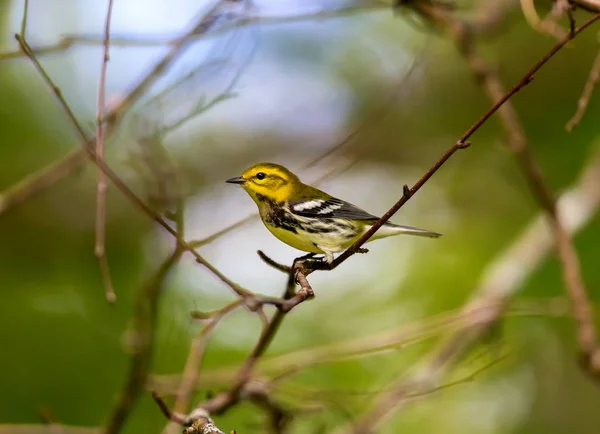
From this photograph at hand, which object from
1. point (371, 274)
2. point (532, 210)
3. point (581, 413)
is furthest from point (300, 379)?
point (581, 413)

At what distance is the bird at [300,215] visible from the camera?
5.30 ft

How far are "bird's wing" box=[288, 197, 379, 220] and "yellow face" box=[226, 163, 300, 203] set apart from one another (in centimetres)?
4

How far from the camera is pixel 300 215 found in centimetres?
171

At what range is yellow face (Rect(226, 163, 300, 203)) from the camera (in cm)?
166

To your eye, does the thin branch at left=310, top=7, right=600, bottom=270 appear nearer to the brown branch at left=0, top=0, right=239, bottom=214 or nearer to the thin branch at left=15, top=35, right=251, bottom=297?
the thin branch at left=15, top=35, right=251, bottom=297

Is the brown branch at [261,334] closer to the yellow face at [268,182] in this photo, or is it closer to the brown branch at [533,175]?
the yellow face at [268,182]

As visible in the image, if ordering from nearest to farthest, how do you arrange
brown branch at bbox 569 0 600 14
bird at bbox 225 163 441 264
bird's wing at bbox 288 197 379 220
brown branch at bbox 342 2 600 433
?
brown branch at bbox 569 0 600 14
bird at bbox 225 163 441 264
bird's wing at bbox 288 197 379 220
brown branch at bbox 342 2 600 433

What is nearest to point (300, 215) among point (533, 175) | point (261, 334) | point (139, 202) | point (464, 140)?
point (261, 334)

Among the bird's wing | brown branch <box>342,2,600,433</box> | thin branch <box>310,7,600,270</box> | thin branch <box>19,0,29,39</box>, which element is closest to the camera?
thin branch <box>310,7,600,270</box>

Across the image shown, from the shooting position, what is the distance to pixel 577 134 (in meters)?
3.11

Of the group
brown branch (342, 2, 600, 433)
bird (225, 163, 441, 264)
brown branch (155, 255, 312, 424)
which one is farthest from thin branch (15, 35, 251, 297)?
brown branch (342, 2, 600, 433)

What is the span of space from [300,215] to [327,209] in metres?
0.10

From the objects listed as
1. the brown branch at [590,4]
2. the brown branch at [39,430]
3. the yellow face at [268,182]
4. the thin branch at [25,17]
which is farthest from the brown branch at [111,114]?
the brown branch at [590,4]

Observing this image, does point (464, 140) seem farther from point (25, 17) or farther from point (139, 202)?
point (25, 17)
